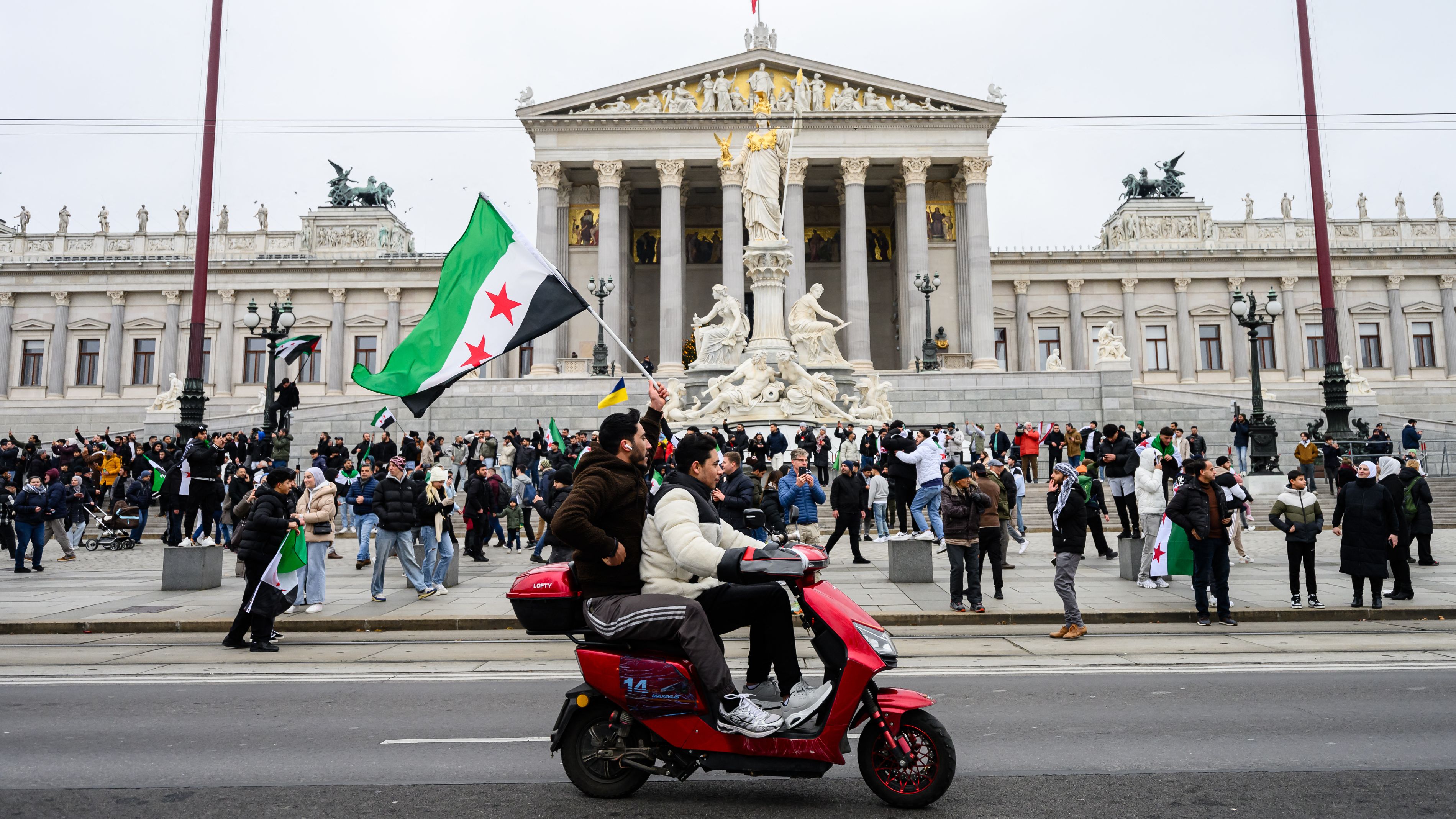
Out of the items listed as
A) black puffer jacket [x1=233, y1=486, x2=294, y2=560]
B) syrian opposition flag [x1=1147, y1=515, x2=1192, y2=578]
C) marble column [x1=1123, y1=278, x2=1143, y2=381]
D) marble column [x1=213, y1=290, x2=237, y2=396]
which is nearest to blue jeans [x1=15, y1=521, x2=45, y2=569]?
black puffer jacket [x1=233, y1=486, x2=294, y2=560]

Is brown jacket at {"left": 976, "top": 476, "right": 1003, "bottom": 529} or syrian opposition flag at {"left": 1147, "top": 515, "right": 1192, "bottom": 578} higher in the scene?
brown jacket at {"left": 976, "top": 476, "right": 1003, "bottom": 529}

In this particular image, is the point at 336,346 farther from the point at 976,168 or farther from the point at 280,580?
the point at 280,580

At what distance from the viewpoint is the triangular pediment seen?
2092 inches

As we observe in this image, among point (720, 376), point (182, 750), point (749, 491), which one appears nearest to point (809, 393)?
point (720, 376)

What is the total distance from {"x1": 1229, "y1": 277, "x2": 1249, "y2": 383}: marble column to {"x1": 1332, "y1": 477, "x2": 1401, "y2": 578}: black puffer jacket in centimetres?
5411

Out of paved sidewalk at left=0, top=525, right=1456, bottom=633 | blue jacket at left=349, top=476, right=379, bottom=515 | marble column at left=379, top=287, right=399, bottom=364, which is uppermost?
marble column at left=379, top=287, right=399, bottom=364

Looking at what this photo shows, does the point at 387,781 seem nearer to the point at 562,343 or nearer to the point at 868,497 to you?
the point at 868,497

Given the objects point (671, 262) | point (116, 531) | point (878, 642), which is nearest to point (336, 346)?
point (671, 262)

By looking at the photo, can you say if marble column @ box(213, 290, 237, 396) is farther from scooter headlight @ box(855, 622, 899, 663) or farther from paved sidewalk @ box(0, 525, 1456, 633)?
scooter headlight @ box(855, 622, 899, 663)

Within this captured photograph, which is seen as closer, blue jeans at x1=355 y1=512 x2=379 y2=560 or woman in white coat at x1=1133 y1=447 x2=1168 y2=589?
woman in white coat at x1=1133 y1=447 x2=1168 y2=589

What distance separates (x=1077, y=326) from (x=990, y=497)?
53283 millimetres

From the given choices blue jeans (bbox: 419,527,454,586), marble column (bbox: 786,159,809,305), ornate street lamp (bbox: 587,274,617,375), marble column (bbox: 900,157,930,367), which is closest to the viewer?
blue jeans (bbox: 419,527,454,586)

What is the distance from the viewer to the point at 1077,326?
62.1 m

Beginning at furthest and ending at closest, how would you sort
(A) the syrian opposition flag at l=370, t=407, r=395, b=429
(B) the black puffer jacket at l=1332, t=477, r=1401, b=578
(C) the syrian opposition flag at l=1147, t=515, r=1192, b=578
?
1. (A) the syrian opposition flag at l=370, t=407, r=395, b=429
2. (C) the syrian opposition flag at l=1147, t=515, r=1192, b=578
3. (B) the black puffer jacket at l=1332, t=477, r=1401, b=578
